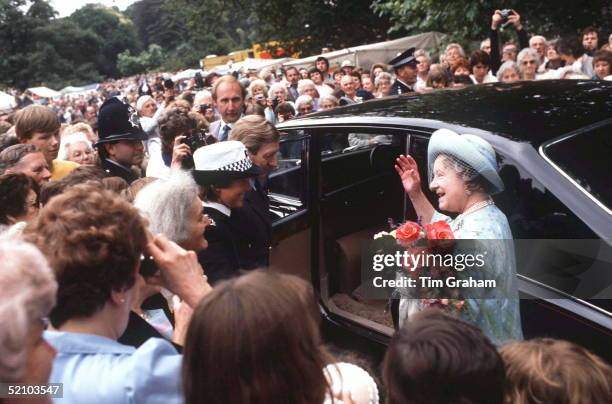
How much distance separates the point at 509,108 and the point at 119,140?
102 inches

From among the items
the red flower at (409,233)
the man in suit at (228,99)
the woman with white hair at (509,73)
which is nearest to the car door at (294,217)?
the red flower at (409,233)

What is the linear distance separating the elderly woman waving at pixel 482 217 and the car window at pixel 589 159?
0.37m

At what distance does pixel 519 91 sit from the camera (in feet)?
11.9

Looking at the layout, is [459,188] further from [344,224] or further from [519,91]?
[344,224]

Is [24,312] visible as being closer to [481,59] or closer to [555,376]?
[555,376]

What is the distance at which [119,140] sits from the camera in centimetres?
415

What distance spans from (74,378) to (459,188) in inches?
67.5

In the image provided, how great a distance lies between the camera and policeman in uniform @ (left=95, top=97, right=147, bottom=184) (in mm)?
4155

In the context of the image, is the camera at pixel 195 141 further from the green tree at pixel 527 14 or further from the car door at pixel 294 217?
the green tree at pixel 527 14

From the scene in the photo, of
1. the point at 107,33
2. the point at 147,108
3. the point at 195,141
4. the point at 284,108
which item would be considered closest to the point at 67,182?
the point at 195,141

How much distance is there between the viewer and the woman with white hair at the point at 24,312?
1.28m

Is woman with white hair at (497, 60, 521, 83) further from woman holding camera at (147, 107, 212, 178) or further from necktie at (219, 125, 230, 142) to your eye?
woman holding camera at (147, 107, 212, 178)

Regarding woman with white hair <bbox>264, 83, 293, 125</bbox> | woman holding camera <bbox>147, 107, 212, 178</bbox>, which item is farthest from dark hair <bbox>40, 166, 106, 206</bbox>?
woman with white hair <bbox>264, 83, 293, 125</bbox>

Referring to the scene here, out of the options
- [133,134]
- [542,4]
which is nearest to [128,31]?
[542,4]
